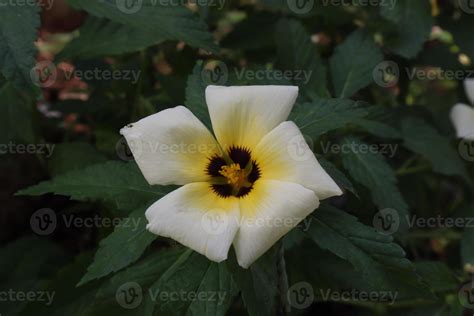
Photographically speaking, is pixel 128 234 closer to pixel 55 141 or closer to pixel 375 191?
pixel 375 191

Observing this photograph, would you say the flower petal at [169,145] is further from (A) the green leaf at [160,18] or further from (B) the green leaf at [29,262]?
(B) the green leaf at [29,262]

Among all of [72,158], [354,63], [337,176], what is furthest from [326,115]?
[72,158]
